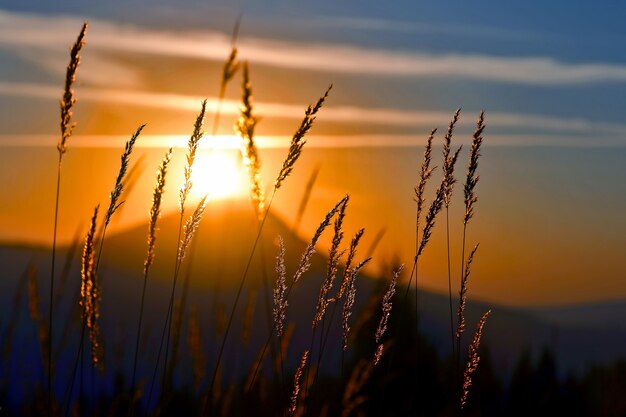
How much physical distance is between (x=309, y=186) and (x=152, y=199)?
0.73 m

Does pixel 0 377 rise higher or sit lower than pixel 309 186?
lower

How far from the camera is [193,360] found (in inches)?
154

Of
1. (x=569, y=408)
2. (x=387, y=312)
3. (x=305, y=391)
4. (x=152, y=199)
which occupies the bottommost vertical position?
(x=569, y=408)

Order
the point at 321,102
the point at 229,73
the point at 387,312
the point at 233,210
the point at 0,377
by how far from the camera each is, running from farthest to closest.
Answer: the point at 0,377
the point at 233,210
the point at 387,312
the point at 321,102
the point at 229,73

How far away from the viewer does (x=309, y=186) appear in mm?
3441

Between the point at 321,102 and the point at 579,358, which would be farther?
the point at 579,358

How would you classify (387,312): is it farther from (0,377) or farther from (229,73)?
(0,377)

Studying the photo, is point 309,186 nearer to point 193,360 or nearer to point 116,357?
point 193,360

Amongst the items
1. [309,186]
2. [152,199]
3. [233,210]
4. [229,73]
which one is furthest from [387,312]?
[229,73]

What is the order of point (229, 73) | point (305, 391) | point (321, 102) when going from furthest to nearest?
point (305, 391) < point (321, 102) < point (229, 73)

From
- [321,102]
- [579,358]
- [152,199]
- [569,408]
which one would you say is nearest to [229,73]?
[321,102]

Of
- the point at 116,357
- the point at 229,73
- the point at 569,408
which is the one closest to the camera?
the point at 229,73

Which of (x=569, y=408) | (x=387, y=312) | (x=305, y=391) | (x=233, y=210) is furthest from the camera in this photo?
(x=569, y=408)

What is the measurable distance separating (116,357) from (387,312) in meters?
2.23
